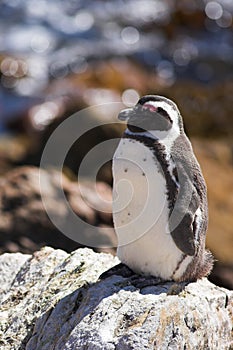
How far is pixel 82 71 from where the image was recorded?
2164 centimetres

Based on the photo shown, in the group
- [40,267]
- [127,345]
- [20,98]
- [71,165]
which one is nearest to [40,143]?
[71,165]

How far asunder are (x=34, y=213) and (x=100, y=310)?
3.74m

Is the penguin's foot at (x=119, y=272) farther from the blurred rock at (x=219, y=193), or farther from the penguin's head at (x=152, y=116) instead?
the blurred rock at (x=219, y=193)

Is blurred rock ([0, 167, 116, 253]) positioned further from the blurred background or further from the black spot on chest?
the black spot on chest

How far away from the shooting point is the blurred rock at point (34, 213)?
883 cm

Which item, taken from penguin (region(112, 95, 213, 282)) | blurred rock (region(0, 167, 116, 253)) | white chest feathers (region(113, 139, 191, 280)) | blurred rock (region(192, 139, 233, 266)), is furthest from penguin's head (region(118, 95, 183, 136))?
blurred rock (region(192, 139, 233, 266))

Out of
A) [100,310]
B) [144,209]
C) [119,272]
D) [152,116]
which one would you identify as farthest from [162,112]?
[100,310]

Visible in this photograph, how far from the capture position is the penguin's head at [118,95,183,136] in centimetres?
557

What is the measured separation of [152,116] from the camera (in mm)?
5566

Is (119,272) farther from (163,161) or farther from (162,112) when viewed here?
(162,112)

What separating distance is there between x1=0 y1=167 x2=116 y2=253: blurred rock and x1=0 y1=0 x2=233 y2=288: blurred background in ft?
0.04

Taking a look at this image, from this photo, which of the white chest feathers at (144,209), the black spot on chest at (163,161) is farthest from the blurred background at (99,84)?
the black spot on chest at (163,161)

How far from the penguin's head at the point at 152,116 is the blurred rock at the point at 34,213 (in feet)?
11.4

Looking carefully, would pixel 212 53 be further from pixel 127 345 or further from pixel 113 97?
pixel 127 345
